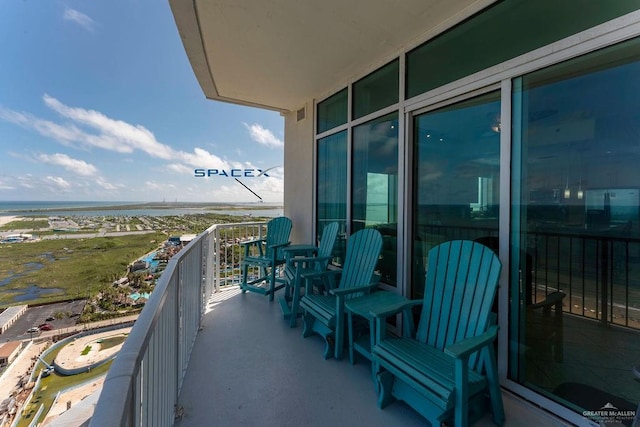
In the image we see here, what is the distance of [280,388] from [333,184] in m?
2.45

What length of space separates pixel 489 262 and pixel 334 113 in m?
2.69

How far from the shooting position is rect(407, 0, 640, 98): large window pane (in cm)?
145

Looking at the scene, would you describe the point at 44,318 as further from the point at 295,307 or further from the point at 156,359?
the point at 156,359

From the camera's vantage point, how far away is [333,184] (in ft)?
11.8

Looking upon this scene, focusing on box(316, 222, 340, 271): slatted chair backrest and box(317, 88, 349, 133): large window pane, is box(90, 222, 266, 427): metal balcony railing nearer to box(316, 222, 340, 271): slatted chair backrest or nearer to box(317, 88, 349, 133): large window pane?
box(316, 222, 340, 271): slatted chair backrest

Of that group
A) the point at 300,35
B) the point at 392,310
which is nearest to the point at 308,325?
the point at 392,310

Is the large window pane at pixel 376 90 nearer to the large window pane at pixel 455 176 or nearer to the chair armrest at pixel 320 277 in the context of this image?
the large window pane at pixel 455 176

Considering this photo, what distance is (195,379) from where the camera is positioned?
190 centimetres

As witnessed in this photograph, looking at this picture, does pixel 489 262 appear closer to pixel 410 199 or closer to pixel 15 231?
pixel 410 199

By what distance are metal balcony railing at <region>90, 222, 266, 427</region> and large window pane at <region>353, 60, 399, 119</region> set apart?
2306 millimetres

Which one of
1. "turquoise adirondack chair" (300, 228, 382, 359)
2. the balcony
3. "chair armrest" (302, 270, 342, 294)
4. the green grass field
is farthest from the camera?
the green grass field

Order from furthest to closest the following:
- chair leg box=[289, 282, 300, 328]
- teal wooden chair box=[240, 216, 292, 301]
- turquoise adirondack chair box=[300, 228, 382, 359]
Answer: teal wooden chair box=[240, 216, 292, 301], chair leg box=[289, 282, 300, 328], turquoise adirondack chair box=[300, 228, 382, 359]

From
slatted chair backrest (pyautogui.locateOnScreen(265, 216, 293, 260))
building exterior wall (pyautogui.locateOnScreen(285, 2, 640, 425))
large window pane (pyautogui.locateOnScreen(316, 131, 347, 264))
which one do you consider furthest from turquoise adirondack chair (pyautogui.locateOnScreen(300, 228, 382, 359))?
slatted chair backrest (pyautogui.locateOnScreen(265, 216, 293, 260))

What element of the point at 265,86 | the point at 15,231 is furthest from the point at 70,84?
the point at 265,86
